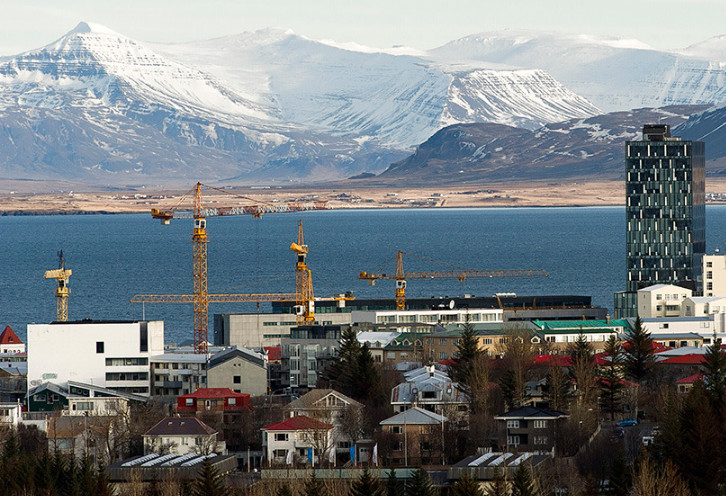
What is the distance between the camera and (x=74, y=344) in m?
102

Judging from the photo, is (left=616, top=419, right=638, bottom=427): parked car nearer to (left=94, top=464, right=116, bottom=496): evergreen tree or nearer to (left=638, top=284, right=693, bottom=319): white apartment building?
(left=94, top=464, right=116, bottom=496): evergreen tree

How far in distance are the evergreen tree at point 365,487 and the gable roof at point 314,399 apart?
19.7 meters

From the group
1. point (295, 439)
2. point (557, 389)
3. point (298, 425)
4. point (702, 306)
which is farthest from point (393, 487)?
point (702, 306)

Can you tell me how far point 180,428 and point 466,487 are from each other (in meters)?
21.7

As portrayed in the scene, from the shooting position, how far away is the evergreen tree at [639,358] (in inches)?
3460

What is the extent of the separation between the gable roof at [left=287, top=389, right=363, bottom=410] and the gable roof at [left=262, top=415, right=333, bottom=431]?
136 inches

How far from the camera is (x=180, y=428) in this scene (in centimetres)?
7612

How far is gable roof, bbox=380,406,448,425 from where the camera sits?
74938mm

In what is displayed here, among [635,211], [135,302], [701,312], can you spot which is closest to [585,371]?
[701,312]

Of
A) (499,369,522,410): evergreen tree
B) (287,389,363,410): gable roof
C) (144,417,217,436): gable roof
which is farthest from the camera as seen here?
(287,389,363,410): gable roof

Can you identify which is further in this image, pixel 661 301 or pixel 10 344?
pixel 661 301

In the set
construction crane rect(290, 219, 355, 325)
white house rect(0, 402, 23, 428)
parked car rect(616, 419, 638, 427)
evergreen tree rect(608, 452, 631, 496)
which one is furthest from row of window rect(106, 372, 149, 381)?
evergreen tree rect(608, 452, 631, 496)

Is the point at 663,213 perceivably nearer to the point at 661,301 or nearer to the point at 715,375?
the point at 661,301

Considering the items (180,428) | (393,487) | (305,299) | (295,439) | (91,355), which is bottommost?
(393,487)
